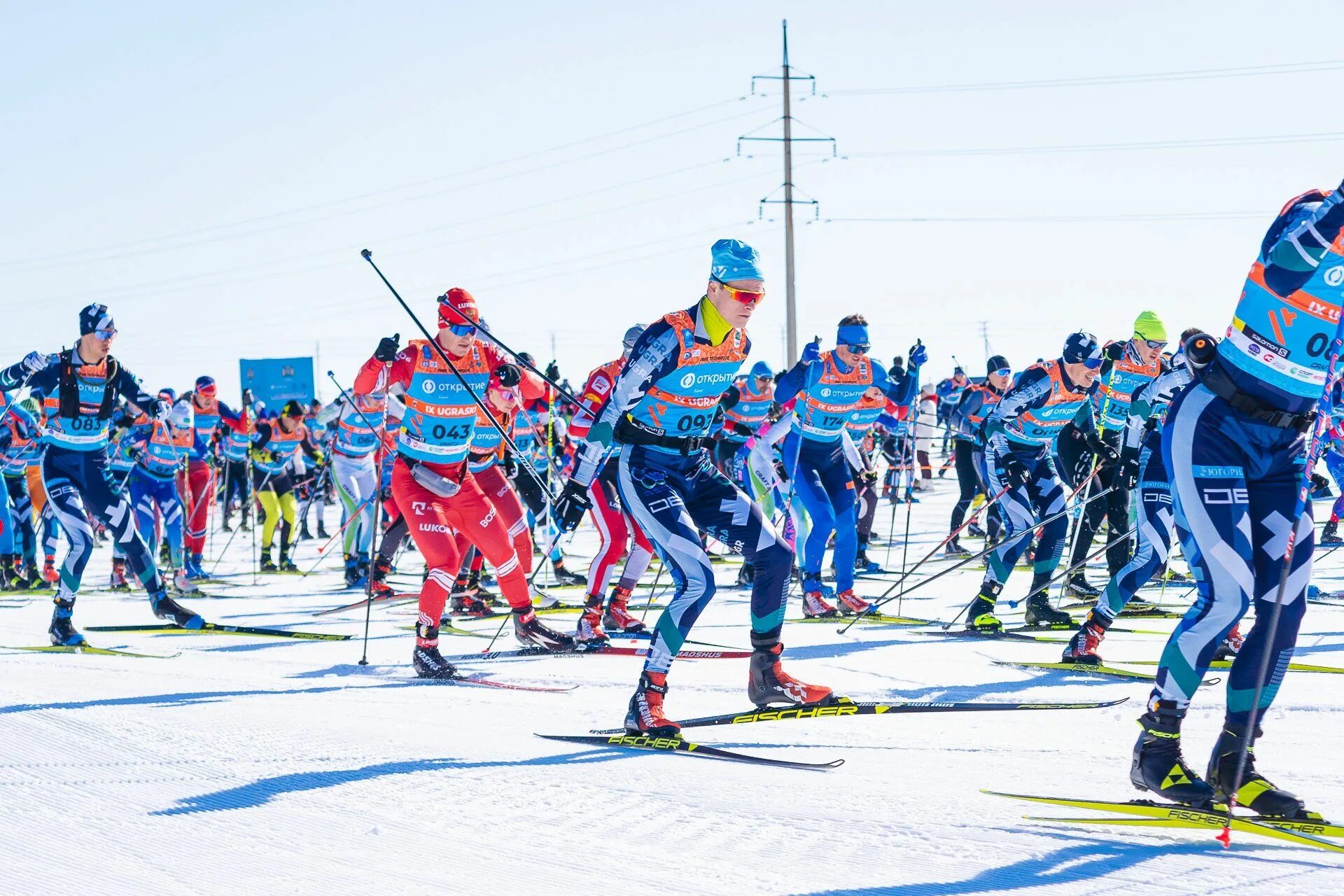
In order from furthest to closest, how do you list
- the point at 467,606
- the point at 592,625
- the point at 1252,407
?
the point at 467,606 < the point at 592,625 < the point at 1252,407

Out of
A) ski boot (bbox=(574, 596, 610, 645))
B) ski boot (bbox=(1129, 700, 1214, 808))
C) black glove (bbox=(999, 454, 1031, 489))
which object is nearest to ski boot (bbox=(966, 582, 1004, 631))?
black glove (bbox=(999, 454, 1031, 489))

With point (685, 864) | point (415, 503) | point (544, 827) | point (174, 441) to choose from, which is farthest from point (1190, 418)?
point (174, 441)

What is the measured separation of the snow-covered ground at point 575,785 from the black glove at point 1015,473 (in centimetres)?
191

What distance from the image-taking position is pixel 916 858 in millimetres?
3803

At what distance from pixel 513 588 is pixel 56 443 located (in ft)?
11.0

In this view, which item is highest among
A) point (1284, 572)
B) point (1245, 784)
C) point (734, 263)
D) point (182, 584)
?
point (734, 263)

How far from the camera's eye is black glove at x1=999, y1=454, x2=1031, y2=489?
33.0 ft

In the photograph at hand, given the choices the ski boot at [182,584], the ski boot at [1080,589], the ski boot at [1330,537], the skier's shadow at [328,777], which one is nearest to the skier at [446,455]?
the skier's shadow at [328,777]

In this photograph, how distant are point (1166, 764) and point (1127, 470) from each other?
6.25m

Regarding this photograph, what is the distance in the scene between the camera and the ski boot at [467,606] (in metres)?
11.4

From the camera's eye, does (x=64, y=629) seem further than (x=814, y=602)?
No

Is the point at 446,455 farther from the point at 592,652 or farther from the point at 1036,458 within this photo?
Answer: the point at 1036,458

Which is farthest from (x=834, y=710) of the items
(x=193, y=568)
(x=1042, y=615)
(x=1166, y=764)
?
(x=193, y=568)

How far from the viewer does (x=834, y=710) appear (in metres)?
5.93
